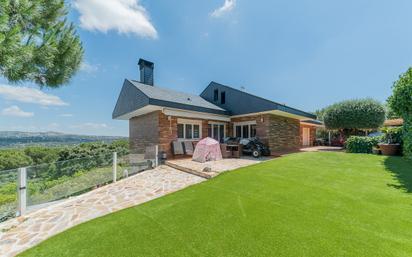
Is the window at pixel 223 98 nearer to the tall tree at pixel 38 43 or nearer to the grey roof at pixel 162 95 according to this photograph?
the grey roof at pixel 162 95

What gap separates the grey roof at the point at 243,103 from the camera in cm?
1174

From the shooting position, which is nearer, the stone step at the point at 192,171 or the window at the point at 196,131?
the stone step at the point at 192,171

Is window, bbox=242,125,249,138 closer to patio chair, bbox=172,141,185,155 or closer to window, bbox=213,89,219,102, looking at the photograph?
window, bbox=213,89,219,102

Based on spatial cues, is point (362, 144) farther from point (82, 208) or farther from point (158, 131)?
point (82, 208)

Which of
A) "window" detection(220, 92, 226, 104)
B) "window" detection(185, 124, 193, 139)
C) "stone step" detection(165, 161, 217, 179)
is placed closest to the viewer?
"stone step" detection(165, 161, 217, 179)

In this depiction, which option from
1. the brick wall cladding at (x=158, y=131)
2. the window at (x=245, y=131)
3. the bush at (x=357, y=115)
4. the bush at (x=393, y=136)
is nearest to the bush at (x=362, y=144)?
the bush at (x=393, y=136)

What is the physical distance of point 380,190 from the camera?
181 inches

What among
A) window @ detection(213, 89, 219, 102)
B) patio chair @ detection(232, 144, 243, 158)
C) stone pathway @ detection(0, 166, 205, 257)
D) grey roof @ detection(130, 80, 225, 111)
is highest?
window @ detection(213, 89, 219, 102)

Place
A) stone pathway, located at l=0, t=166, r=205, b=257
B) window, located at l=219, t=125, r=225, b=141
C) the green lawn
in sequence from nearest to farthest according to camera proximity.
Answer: the green lawn → stone pathway, located at l=0, t=166, r=205, b=257 → window, located at l=219, t=125, r=225, b=141

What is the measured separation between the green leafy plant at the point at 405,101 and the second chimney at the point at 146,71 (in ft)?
46.9

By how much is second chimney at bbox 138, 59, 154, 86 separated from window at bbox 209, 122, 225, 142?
19.3 feet

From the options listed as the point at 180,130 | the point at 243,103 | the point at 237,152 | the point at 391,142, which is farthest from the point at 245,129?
the point at 391,142

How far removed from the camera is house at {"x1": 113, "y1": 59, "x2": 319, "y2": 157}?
35.7 ft

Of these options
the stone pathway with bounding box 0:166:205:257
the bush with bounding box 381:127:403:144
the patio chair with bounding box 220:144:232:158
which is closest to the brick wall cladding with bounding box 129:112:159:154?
the patio chair with bounding box 220:144:232:158
